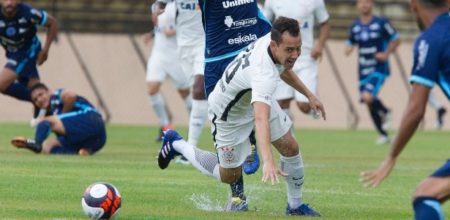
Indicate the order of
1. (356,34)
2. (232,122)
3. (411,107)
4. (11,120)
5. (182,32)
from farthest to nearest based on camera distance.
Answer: (11,120), (356,34), (182,32), (232,122), (411,107)

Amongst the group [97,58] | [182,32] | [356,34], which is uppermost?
[182,32]

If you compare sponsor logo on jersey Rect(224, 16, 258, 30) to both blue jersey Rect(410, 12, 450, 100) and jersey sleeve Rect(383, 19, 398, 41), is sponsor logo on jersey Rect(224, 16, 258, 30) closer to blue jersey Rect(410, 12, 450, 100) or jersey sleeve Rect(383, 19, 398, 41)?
blue jersey Rect(410, 12, 450, 100)

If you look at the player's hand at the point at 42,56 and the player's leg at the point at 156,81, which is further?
the player's leg at the point at 156,81

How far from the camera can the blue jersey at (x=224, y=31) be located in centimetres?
1177

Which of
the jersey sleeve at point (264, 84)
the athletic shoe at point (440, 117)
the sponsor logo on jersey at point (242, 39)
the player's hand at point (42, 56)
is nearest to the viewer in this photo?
the jersey sleeve at point (264, 84)

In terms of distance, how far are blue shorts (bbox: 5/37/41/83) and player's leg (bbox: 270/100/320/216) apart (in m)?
9.46

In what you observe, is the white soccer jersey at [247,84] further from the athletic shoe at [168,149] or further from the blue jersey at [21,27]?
the blue jersey at [21,27]

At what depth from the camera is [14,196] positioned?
422 inches

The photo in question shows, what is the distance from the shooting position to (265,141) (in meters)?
9.04

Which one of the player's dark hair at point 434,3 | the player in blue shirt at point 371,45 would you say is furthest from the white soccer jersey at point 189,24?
the player's dark hair at point 434,3

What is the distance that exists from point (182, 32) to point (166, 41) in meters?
4.54

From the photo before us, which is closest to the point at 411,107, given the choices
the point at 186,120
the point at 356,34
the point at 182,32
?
the point at 182,32

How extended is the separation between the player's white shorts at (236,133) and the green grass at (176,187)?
50 centimetres

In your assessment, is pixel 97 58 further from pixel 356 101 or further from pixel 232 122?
pixel 232 122
